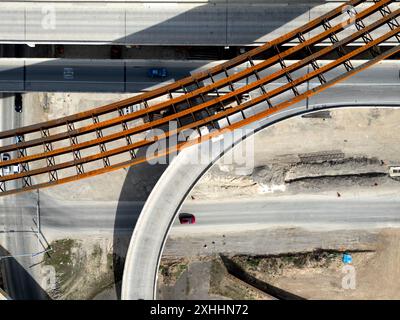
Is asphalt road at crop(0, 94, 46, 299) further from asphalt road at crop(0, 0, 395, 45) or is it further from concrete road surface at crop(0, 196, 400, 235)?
asphalt road at crop(0, 0, 395, 45)

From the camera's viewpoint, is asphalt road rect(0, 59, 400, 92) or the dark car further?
the dark car

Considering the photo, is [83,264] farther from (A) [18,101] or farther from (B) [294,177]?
(B) [294,177]

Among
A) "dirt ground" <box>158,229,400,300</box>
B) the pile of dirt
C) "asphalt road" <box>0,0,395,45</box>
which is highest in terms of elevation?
"asphalt road" <box>0,0,395,45</box>

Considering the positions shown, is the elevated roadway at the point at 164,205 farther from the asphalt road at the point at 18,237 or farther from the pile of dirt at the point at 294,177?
the asphalt road at the point at 18,237

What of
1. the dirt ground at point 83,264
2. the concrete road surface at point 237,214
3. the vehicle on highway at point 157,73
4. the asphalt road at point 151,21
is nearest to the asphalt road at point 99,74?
the vehicle on highway at point 157,73

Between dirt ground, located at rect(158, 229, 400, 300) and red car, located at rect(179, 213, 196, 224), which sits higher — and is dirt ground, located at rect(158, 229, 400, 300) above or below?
below

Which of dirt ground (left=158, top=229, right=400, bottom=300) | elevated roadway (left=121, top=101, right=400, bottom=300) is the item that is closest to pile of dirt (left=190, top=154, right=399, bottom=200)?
elevated roadway (left=121, top=101, right=400, bottom=300)

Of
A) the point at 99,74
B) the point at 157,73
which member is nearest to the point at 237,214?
the point at 157,73
